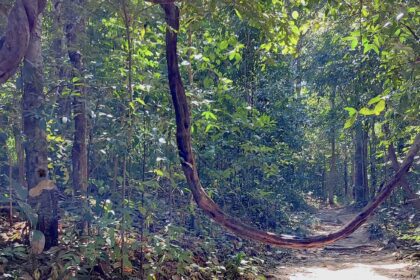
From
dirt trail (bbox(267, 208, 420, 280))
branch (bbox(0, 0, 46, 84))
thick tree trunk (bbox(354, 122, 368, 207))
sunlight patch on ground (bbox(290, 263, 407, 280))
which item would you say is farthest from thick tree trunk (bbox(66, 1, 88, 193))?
thick tree trunk (bbox(354, 122, 368, 207))

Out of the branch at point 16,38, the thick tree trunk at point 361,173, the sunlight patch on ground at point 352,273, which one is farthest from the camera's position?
the thick tree trunk at point 361,173

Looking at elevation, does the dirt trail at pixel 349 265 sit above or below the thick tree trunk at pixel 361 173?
below

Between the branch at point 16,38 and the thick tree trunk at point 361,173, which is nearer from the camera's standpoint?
the branch at point 16,38

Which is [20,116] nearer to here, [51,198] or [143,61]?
[51,198]

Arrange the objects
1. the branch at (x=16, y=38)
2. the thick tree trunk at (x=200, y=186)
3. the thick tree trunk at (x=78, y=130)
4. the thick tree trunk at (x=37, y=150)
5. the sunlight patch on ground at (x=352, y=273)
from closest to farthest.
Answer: the branch at (x=16, y=38) < the thick tree trunk at (x=200, y=186) < the thick tree trunk at (x=37, y=150) < the thick tree trunk at (x=78, y=130) < the sunlight patch on ground at (x=352, y=273)

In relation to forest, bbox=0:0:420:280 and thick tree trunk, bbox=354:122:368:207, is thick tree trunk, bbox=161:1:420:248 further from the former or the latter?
thick tree trunk, bbox=354:122:368:207

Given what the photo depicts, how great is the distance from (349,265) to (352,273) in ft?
3.71

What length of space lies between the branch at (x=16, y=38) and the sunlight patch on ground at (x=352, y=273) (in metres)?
6.27

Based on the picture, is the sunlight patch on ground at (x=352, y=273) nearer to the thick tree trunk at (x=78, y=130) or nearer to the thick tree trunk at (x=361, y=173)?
the thick tree trunk at (x=78, y=130)

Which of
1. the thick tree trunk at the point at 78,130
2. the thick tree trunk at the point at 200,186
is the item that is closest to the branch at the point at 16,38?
the thick tree trunk at the point at 200,186

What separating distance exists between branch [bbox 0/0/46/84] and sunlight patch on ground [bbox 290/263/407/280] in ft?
20.6

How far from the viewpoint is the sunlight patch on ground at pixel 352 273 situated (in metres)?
7.84

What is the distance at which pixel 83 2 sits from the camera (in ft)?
14.2

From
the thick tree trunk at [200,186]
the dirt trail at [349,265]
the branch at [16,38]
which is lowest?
the dirt trail at [349,265]
